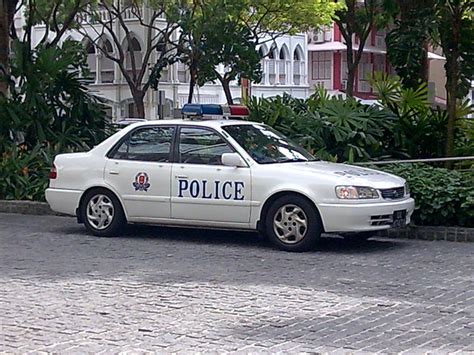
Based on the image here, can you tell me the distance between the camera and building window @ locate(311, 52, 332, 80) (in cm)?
5500

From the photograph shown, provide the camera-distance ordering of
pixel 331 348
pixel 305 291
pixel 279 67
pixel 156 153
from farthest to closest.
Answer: pixel 279 67 < pixel 156 153 < pixel 305 291 < pixel 331 348

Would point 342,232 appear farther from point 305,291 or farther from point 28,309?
point 28,309

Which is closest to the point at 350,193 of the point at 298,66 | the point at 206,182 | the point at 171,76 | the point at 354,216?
the point at 354,216

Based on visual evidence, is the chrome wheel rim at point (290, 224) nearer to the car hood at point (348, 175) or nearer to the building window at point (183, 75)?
the car hood at point (348, 175)

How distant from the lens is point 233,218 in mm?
11438

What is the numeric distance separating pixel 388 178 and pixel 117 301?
4263 millimetres

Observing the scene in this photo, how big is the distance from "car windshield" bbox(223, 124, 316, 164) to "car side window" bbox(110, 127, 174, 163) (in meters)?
0.79

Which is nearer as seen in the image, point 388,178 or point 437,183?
point 388,178

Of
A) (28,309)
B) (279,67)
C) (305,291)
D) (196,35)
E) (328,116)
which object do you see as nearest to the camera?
(28,309)

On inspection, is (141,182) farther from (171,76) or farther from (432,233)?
(171,76)

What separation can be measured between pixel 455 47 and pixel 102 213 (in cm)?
647

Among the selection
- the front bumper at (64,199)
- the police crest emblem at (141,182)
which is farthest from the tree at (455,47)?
the front bumper at (64,199)

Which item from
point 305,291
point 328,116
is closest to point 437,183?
point 328,116

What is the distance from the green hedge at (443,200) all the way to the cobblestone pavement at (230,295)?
576 millimetres
